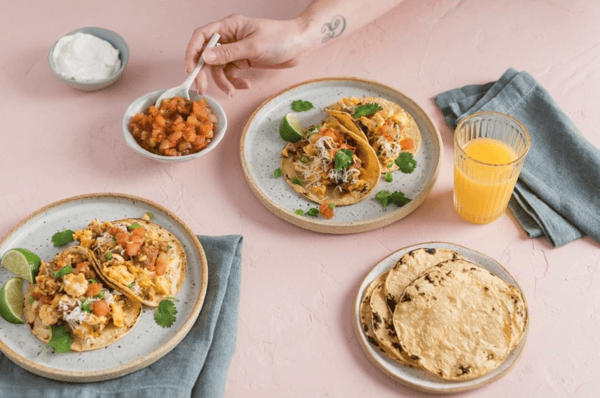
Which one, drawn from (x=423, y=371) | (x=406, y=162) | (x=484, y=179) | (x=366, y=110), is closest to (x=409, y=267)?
(x=423, y=371)

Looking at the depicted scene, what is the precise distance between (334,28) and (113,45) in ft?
4.43

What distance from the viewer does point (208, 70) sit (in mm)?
3781

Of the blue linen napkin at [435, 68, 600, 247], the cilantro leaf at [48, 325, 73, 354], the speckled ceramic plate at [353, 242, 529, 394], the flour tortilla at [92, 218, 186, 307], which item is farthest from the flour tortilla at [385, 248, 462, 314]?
the cilantro leaf at [48, 325, 73, 354]

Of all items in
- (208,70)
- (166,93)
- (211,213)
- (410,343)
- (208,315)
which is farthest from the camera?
(208,70)

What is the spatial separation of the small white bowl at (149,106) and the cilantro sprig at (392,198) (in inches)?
35.7

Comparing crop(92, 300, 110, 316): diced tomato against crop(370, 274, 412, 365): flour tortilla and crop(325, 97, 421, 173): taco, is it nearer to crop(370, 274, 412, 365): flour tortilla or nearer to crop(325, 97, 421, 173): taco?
crop(370, 274, 412, 365): flour tortilla

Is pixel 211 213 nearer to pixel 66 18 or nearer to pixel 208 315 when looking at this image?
pixel 208 315

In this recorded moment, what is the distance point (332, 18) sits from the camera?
384 cm

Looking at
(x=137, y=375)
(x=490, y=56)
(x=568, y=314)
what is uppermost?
(x=490, y=56)

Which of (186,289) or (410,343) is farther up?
(410,343)

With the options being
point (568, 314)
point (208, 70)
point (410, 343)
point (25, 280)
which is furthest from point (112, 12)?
point (568, 314)

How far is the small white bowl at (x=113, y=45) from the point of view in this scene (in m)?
3.70

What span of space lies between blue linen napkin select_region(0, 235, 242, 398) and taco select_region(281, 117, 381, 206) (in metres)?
0.71

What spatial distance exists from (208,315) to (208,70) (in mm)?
1601
